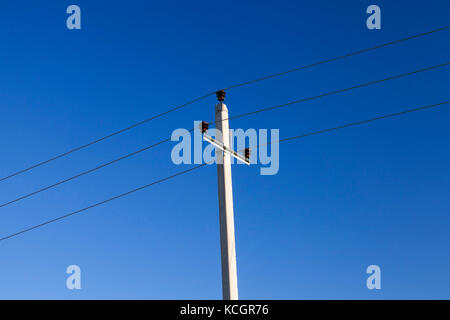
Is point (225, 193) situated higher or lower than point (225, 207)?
higher

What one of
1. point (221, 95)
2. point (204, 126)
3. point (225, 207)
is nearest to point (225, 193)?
point (225, 207)

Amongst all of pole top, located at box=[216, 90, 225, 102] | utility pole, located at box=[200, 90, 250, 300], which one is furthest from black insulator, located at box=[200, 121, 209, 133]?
pole top, located at box=[216, 90, 225, 102]

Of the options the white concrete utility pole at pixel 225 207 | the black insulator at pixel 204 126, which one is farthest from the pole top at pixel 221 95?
the black insulator at pixel 204 126

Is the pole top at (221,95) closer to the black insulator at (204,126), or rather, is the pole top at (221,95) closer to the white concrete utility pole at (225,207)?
the white concrete utility pole at (225,207)

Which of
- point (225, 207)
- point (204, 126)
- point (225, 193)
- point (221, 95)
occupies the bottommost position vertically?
point (225, 207)

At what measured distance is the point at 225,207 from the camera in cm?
1499

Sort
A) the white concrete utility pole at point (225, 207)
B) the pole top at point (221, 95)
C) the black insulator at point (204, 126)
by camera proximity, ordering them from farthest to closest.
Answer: the pole top at point (221, 95) → the black insulator at point (204, 126) → the white concrete utility pole at point (225, 207)

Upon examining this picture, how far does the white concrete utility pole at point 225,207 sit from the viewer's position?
559 inches

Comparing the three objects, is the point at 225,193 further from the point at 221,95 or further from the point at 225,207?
the point at 221,95

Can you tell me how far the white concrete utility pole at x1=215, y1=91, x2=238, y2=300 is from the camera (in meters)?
14.2
